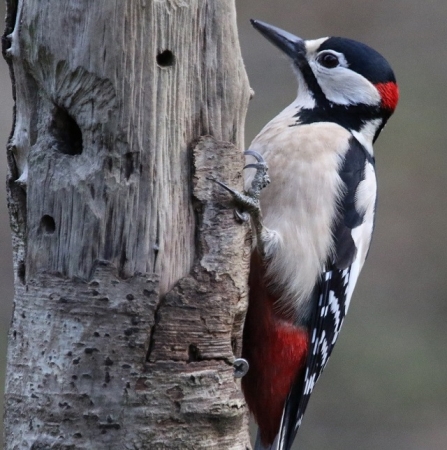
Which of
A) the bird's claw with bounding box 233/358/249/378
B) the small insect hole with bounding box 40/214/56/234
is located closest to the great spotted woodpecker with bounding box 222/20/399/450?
the bird's claw with bounding box 233/358/249/378

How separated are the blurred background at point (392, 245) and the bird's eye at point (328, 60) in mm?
2067

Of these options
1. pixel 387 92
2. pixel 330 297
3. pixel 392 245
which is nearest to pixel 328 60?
pixel 387 92

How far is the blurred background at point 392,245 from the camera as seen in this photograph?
7176mm

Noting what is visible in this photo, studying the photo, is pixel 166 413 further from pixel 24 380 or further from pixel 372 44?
pixel 372 44

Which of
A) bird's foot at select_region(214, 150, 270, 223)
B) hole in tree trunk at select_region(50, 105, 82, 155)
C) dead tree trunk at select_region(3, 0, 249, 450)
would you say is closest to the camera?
dead tree trunk at select_region(3, 0, 249, 450)

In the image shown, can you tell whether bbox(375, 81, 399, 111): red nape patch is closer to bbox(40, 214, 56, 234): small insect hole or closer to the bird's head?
the bird's head

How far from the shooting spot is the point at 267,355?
11.8 feet

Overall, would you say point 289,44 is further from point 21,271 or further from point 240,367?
point 21,271

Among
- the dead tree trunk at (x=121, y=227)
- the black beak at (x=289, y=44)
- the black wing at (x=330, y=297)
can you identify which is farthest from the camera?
the black beak at (x=289, y=44)

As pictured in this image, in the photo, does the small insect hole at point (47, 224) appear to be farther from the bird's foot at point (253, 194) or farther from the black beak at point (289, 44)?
the black beak at point (289, 44)

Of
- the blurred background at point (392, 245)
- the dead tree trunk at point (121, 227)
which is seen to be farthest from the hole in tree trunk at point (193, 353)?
the blurred background at point (392, 245)

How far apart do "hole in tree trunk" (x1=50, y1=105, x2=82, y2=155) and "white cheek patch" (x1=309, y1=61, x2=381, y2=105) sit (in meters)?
1.23

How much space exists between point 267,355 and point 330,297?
0.99 feet

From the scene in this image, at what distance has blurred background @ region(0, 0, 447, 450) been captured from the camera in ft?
23.5
